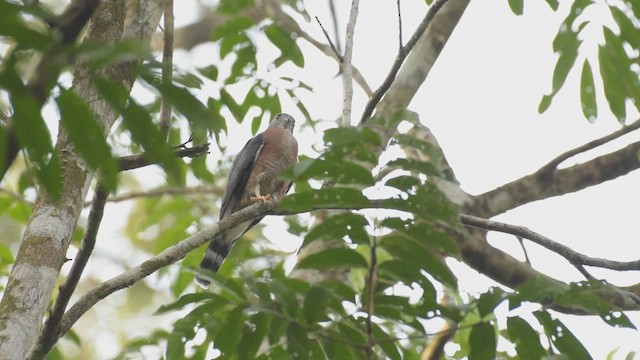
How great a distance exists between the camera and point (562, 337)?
2.47 metres

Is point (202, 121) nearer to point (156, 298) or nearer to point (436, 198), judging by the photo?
point (436, 198)

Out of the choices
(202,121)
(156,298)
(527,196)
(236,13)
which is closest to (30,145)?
(202,121)

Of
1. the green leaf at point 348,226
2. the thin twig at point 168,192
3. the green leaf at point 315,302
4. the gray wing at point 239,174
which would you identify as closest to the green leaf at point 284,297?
the green leaf at point 315,302

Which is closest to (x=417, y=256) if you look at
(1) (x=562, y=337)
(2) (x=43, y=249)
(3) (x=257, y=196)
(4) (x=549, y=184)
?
(1) (x=562, y=337)

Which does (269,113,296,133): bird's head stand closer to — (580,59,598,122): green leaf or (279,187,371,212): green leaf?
(580,59,598,122): green leaf

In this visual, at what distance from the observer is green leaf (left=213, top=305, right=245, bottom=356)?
2.49 metres

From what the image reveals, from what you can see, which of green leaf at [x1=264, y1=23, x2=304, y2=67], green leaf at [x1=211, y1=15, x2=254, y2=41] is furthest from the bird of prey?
green leaf at [x1=211, y1=15, x2=254, y2=41]

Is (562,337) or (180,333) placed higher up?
(180,333)

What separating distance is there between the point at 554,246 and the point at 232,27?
7.78ft

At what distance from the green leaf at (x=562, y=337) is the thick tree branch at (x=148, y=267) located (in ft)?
4.06

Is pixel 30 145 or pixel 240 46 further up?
pixel 240 46

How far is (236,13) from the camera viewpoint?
15.6ft

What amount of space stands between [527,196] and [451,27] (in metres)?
1.14

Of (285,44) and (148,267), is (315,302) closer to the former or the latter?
(148,267)
